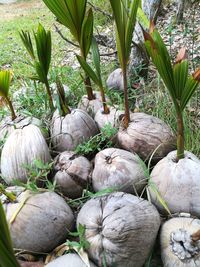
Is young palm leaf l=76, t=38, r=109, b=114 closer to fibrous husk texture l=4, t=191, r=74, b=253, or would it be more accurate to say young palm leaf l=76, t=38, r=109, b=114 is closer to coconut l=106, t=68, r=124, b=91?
coconut l=106, t=68, r=124, b=91

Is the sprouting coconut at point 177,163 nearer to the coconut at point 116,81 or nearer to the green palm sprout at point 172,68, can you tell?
the green palm sprout at point 172,68

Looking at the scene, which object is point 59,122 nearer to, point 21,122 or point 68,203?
point 21,122

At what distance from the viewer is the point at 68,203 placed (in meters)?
1.26

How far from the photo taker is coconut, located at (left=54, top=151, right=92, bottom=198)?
126 cm

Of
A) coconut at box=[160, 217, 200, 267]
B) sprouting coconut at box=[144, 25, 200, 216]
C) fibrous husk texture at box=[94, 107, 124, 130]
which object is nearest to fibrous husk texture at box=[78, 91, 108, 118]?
fibrous husk texture at box=[94, 107, 124, 130]

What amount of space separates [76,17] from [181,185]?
775 millimetres

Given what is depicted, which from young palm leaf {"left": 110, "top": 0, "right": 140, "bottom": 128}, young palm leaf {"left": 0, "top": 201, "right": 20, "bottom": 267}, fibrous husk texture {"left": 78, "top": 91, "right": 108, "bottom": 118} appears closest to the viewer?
young palm leaf {"left": 0, "top": 201, "right": 20, "bottom": 267}

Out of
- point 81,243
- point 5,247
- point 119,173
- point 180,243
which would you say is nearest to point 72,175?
point 119,173

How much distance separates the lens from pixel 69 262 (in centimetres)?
99

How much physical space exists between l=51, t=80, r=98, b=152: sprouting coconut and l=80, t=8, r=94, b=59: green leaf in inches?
7.9

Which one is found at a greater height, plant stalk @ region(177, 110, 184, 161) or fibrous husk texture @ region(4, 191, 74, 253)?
plant stalk @ region(177, 110, 184, 161)

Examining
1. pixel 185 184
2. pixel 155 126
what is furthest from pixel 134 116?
pixel 185 184

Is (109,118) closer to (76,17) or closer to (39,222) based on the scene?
(76,17)

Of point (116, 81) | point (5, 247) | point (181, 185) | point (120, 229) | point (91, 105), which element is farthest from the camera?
point (116, 81)
